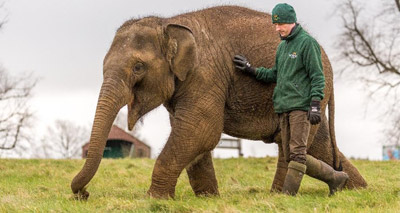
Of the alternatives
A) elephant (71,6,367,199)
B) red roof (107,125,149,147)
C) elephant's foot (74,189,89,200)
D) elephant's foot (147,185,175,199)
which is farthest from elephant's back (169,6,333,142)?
red roof (107,125,149,147)

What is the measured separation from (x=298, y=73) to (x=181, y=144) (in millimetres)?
1794

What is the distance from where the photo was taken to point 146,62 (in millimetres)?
8031

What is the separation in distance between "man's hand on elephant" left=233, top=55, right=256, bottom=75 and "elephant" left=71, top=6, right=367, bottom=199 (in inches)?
3.6

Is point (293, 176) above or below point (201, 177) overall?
above

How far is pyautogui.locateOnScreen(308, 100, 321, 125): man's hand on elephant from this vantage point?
7.35 meters

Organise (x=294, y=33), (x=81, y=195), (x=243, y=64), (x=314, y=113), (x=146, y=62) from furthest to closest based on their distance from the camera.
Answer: (x=243, y=64) < (x=146, y=62) < (x=81, y=195) < (x=294, y=33) < (x=314, y=113)

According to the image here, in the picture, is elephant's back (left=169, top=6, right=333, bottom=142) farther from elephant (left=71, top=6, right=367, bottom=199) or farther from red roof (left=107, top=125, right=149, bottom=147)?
red roof (left=107, top=125, right=149, bottom=147)

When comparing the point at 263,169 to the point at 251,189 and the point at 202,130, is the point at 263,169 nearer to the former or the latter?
the point at 251,189

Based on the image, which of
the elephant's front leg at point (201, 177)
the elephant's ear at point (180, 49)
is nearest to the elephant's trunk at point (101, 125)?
the elephant's ear at point (180, 49)

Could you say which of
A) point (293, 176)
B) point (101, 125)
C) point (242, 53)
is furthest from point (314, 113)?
point (101, 125)

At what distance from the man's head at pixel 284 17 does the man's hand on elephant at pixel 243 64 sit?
107cm

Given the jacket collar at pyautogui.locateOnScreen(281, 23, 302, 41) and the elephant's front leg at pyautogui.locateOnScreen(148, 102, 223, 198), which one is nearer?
the jacket collar at pyautogui.locateOnScreen(281, 23, 302, 41)

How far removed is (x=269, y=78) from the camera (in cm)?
857

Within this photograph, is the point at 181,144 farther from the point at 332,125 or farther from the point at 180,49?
the point at 332,125
